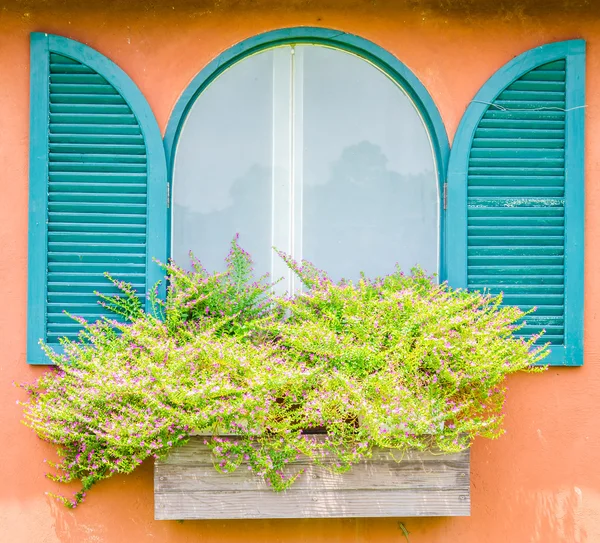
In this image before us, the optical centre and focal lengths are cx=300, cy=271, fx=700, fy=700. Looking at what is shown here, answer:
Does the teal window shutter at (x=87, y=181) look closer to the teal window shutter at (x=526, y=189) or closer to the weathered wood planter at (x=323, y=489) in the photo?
the weathered wood planter at (x=323, y=489)

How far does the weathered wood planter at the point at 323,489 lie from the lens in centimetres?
309

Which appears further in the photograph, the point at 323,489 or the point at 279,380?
the point at 323,489

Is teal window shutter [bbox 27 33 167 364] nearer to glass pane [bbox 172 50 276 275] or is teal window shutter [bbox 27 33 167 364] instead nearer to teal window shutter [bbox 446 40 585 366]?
glass pane [bbox 172 50 276 275]

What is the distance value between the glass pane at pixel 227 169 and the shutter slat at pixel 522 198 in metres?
1.05

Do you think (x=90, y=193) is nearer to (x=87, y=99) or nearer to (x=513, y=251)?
(x=87, y=99)

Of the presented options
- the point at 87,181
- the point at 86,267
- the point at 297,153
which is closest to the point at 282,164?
the point at 297,153

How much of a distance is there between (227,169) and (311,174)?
43 cm

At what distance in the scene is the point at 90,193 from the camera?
11.2ft

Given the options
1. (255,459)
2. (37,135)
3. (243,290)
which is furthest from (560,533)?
(37,135)

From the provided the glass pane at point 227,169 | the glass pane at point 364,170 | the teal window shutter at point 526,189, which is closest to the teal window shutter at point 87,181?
the glass pane at point 227,169

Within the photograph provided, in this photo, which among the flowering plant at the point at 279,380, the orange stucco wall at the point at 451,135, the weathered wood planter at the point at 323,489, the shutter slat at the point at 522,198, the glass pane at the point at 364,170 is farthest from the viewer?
the glass pane at the point at 364,170

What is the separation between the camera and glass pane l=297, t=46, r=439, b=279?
3578 mm

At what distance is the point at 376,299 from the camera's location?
330 centimetres

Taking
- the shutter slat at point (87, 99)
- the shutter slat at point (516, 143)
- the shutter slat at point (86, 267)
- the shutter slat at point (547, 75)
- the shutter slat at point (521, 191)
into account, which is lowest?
the shutter slat at point (86, 267)
